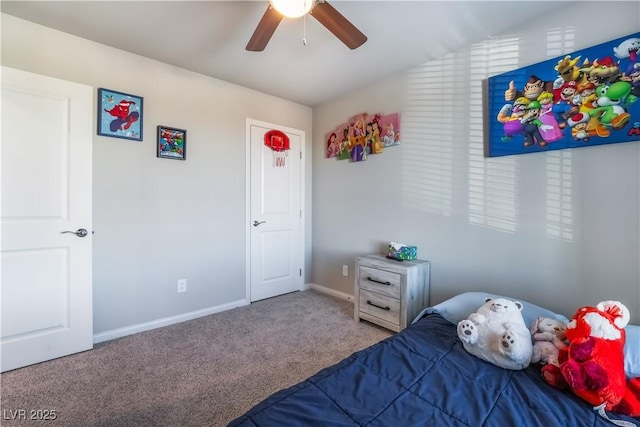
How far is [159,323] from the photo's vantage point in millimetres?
2658

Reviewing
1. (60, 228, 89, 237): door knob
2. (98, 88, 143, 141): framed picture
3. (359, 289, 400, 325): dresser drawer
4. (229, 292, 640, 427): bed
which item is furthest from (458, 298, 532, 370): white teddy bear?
(98, 88, 143, 141): framed picture

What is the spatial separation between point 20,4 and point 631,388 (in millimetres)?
3831

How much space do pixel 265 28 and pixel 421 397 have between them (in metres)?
2.02

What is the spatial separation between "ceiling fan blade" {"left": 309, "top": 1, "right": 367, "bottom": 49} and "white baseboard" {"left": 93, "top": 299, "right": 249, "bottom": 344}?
271 cm

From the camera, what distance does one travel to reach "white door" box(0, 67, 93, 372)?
76.0 inches

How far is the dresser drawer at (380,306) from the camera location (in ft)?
8.14

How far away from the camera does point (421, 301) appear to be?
2.54 meters

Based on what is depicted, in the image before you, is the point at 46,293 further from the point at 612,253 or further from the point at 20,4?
the point at 612,253

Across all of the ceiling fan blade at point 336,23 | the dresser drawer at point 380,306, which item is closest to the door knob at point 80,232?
the ceiling fan blade at point 336,23

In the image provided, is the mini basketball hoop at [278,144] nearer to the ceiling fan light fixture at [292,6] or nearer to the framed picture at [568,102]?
the ceiling fan light fixture at [292,6]

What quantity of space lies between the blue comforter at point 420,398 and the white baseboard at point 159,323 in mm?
2090

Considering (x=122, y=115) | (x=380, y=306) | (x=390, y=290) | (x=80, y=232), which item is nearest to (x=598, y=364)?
(x=390, y=290)

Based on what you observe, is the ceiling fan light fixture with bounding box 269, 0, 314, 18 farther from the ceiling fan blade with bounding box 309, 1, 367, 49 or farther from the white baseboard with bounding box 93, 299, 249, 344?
the white baseboard with bounding box 93, 299, 249, 344

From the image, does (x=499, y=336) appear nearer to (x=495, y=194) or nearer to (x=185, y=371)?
(x=495, y=194)
